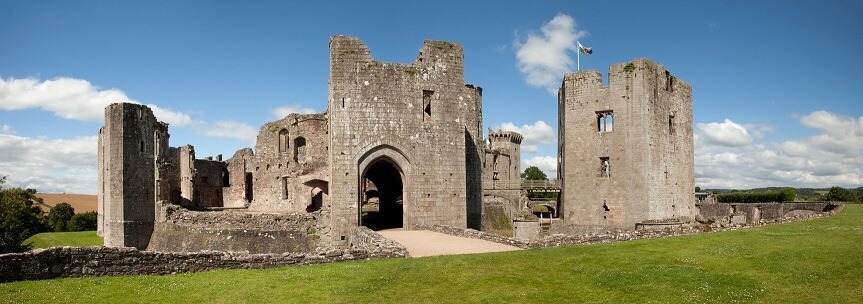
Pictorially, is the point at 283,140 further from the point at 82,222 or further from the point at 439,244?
the point at 82,222

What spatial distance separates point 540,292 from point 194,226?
22534mm

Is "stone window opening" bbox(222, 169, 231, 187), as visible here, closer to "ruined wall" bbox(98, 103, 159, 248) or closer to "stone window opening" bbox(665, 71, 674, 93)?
"ruined wall" bbox(98, 103, 159, 248)

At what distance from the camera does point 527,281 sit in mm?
11203

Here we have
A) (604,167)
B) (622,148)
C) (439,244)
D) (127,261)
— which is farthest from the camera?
(604,167)

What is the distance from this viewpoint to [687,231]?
2058cm

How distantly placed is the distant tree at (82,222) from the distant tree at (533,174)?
220ft

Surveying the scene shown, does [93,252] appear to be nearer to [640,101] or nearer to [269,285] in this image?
[269,285]

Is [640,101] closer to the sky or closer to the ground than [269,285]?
closer to the sky

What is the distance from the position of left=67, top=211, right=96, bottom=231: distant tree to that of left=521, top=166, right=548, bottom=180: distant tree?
66989 millimetres

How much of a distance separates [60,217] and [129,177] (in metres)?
30.6

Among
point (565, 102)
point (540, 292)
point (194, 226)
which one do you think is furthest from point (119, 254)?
point (565, 102)

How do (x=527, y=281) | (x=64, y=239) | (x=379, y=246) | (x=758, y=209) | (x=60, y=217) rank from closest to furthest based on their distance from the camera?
(x=527, y=281), (x=379, y=246), (x=64, y=239), (x=758, y=209), (x=60, y=217)

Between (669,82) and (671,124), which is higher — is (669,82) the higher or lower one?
the higher one

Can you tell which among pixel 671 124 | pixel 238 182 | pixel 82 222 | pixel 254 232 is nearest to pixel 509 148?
pixel 238 182
